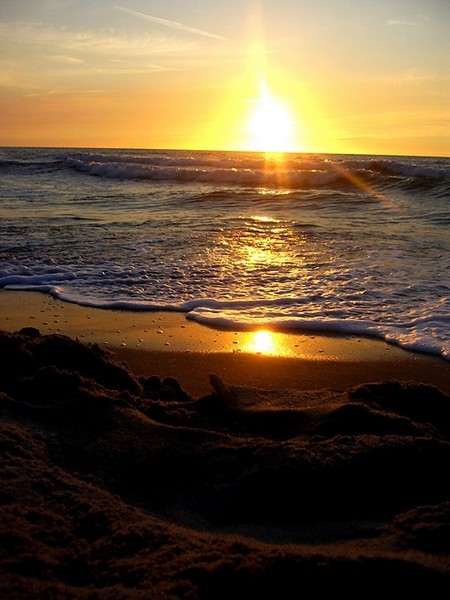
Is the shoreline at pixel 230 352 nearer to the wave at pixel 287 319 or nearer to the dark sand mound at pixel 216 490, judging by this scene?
the wave at pixel 287 319

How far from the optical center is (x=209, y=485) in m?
1.96

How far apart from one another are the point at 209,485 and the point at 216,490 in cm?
4

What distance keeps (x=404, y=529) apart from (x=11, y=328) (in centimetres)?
347

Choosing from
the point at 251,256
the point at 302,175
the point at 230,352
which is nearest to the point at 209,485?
the point at 230,352

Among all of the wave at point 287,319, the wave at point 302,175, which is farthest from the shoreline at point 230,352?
the wave at point 302,175

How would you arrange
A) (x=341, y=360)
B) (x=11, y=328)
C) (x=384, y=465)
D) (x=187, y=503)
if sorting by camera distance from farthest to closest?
(x=11, y=328) < (x=341, y=360) < (x=384, y=465) < (x=187, y=503)

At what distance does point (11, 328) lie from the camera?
4.39 metres

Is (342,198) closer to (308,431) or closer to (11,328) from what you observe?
(11,328)

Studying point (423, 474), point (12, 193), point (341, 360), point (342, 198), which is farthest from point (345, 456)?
point (12, 193)

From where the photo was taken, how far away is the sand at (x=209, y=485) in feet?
4.81

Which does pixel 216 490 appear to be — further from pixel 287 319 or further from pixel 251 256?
pixel 251 256

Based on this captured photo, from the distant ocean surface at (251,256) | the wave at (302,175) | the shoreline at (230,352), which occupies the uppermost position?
the wave at (302,175)

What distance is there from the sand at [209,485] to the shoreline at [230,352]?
712 millimetres

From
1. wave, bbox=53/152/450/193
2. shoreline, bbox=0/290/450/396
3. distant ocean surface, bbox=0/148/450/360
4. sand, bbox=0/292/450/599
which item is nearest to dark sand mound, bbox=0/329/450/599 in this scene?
sand, bbox=0/292/450/599
